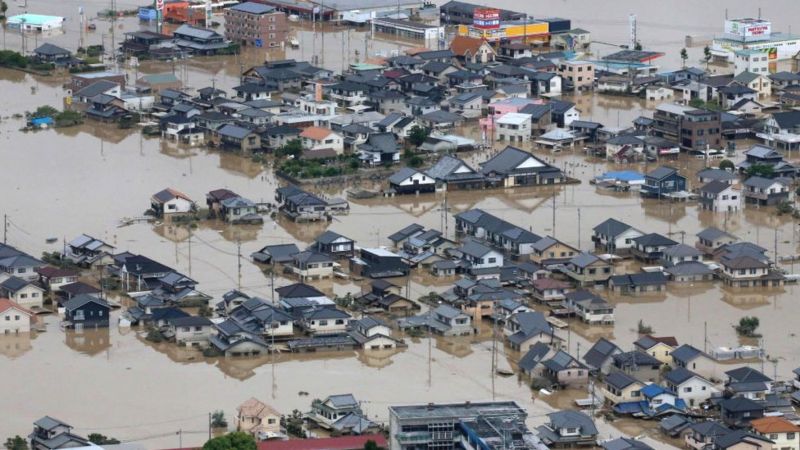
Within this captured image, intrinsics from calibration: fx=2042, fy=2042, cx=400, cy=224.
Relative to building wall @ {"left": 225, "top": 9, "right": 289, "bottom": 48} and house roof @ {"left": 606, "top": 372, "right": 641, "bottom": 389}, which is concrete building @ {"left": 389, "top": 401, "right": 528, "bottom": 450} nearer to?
house roof @ {"left": 606, "top": 372, "right": 641, "bottom": 389}

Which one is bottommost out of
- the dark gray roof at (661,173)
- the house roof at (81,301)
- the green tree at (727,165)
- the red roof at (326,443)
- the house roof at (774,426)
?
the red roof at (326,443)

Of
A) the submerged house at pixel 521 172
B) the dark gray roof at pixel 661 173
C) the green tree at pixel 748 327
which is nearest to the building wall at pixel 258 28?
the submerged house at pixel 521 172

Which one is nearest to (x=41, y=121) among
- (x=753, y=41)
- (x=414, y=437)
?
(x=753, y=41)

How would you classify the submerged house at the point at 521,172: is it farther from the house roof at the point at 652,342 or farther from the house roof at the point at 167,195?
the house roof at the point at 652,342

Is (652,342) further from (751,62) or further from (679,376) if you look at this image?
(751,62)

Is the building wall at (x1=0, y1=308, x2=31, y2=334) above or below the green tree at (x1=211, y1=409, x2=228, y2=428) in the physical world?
above

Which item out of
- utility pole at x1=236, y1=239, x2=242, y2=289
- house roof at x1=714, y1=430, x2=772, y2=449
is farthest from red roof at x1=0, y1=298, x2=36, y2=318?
house roof at x1=714, y1=430, x2=772, y2=449
